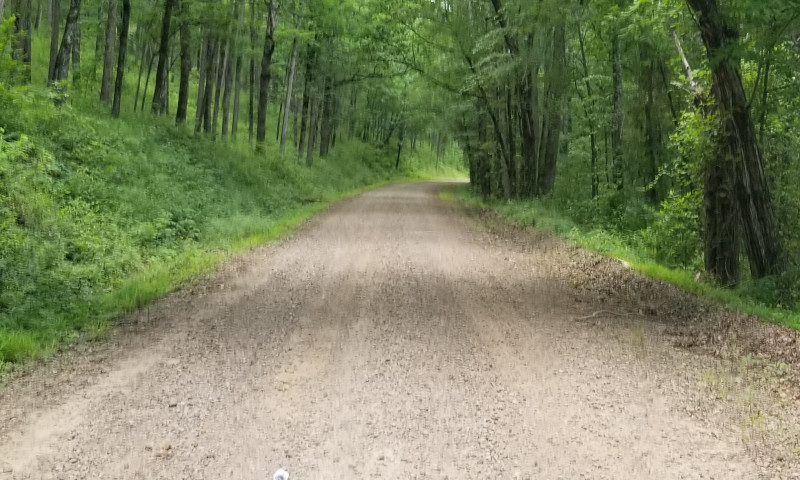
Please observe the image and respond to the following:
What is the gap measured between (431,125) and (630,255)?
25378 mm

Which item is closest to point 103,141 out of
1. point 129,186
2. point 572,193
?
point 129,186

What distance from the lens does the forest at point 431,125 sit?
28.8 feet

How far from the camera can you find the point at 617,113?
1828 centimetres

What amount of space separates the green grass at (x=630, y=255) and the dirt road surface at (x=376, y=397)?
1818mm

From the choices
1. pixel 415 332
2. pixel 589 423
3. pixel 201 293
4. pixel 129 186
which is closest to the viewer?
pixel 589 423

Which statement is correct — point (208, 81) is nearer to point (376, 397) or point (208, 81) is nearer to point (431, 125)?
point (431, 125)

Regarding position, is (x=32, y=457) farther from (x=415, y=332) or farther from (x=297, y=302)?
(x=297, y=302)

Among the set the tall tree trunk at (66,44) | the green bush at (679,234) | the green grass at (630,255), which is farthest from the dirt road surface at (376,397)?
the tall tree trunk at (66,44)

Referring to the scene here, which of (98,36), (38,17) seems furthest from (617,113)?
(38,17)

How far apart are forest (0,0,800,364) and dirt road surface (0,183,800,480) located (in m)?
1.46

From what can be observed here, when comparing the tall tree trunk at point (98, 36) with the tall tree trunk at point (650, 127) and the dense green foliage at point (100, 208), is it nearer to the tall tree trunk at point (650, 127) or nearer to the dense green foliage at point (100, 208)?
the dense green foliage at point (100, 208)

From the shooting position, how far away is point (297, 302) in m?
8.08

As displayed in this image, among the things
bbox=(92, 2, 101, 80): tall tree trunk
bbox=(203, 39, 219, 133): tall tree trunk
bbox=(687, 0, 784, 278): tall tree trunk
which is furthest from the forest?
bbox=(92, 2, 101, 80): tall tree trunk

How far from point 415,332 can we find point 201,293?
3.61m
